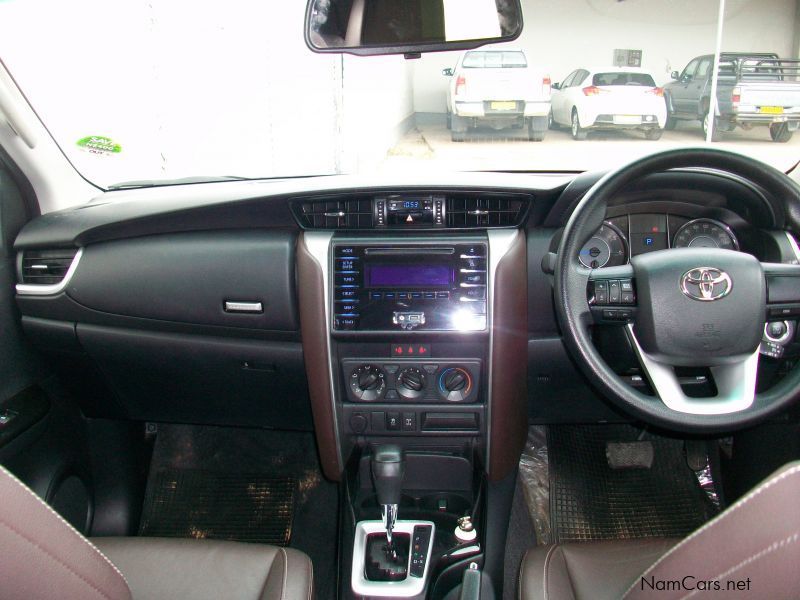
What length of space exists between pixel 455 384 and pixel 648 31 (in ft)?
4.09

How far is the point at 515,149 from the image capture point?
7.64ft

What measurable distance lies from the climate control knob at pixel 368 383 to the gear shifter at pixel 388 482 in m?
0.19

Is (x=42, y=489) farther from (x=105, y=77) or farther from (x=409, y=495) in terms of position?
(x=105, y=77)

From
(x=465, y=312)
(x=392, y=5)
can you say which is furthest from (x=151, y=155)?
(x=465, y=312)

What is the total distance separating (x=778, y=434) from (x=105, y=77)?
2.77m

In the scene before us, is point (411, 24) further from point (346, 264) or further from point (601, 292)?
point (601, 292)

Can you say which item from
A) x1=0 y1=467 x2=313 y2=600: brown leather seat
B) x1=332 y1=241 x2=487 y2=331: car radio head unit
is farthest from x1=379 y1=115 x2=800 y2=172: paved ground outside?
x1=0 y1=467 x2=313 y2=600: brown leather seat

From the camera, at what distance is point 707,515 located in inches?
105

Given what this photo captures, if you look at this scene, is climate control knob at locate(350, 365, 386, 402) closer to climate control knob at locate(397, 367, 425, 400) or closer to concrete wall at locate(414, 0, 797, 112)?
climate control knob at locate(397, 367, 425, 400)

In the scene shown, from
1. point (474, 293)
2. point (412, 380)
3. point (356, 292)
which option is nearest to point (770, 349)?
point (474, 293)

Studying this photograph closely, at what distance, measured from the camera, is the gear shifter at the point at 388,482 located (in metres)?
2.15

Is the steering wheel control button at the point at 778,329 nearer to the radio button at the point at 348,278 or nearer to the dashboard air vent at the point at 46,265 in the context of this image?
the radio button at the point at 348,278

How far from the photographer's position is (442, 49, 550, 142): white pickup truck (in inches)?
87.4

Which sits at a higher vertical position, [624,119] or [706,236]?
[624,119]
